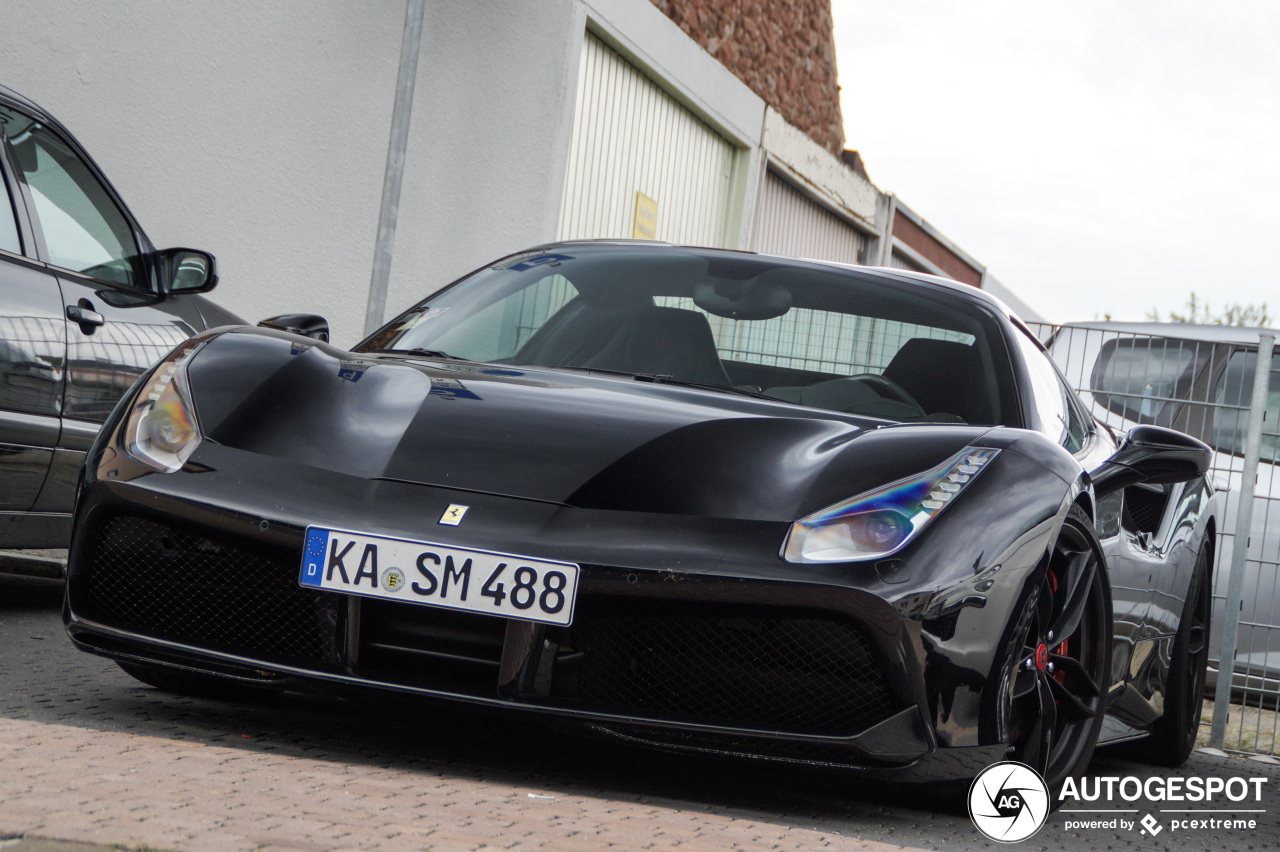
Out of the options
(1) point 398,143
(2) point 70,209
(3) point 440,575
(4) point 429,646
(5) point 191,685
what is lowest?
(5) point 191,685

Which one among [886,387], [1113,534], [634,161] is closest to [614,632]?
[886,387]

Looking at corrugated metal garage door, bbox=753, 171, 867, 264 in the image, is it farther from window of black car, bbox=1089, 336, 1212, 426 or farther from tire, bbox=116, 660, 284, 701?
tire, bbox=116, 660, 284, 701

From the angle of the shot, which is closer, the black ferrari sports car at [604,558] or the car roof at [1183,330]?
the black ferrari sports car at [604,558]

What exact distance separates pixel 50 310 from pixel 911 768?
10.1 feet

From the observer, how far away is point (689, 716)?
8.20 ft

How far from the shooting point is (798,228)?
14664mm

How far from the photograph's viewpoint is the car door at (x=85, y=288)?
446 cm

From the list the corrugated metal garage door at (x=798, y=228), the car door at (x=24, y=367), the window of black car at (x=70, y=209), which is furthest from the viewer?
the corrugated metal garage door at (x=798, y=228)

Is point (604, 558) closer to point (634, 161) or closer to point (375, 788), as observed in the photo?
point (375, 788)

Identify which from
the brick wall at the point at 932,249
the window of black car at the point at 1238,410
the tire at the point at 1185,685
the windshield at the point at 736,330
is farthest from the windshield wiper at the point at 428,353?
the brick wall at the point at 932,249

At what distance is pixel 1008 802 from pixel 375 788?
1275 millimetres

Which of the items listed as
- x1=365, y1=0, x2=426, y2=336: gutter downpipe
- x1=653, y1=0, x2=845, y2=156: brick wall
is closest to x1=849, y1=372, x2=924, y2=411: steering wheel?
x1=365, y1=0, x2=426, y2=336: gutter downpipe

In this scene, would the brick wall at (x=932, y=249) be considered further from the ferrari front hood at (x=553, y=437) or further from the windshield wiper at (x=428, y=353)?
the ferrari front hood at (x=553, y=437)

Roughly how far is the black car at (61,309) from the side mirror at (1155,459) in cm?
305
